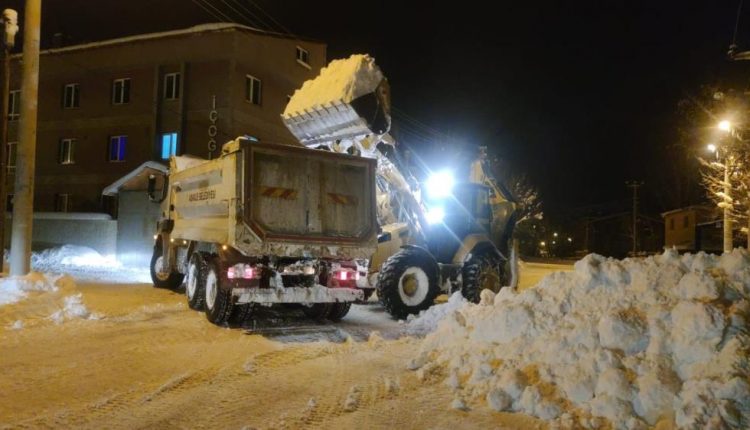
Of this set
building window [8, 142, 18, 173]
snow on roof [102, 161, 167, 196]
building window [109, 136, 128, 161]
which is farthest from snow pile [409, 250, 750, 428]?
building window [8, 142, 18, 173]

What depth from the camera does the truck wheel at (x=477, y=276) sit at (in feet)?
39.7

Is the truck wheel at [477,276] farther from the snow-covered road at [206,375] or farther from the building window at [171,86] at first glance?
the building window at [171,86]

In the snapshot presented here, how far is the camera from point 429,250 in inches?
486

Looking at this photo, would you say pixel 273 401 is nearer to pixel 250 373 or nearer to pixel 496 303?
pixel 250 373

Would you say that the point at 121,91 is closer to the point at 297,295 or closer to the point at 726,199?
the point at 297,295

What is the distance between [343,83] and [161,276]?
6871mm

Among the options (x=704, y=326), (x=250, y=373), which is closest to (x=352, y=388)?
(x=250, y=373)

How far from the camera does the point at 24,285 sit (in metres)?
11.8

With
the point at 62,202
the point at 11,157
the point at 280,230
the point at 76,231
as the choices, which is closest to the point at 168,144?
the point at 76,231

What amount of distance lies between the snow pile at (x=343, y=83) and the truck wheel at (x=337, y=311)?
385 centimetres

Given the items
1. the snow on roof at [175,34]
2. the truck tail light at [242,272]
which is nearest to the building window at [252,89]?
the snow on roof at [175,34]

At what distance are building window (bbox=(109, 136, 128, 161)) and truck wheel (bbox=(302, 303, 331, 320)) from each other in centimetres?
A: 2387

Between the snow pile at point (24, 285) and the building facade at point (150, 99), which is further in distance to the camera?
the building facade at point (150, 99)

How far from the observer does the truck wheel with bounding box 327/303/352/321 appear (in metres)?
11.1
